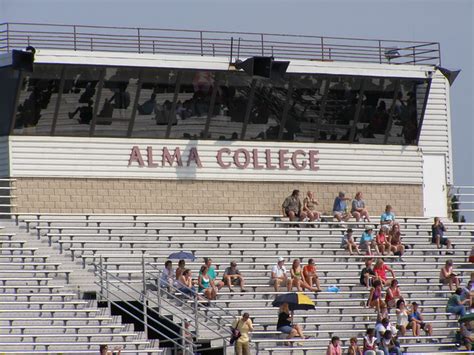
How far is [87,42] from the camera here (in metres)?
39.2

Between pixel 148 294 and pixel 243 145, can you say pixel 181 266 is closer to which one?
pixel 148 294

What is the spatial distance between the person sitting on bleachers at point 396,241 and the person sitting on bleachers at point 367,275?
2.38m

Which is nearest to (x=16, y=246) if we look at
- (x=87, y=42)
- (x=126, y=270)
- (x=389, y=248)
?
(x=126, y=270)

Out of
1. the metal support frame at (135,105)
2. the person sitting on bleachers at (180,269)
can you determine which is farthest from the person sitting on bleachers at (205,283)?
the metal support frame at (135,105)

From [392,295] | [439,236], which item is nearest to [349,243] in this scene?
[439,236]

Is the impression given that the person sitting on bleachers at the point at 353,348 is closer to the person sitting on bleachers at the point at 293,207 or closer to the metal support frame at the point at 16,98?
the person sitting on bleachers at the point at 293,207

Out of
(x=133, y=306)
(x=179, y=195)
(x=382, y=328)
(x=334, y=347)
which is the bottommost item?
(x=334, y=347)

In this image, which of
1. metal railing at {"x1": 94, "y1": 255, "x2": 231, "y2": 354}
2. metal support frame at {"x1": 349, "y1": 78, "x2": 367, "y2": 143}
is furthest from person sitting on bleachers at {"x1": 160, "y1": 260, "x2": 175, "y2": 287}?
metal support frame at {"x1": 349, "y1": 78, "x2": 367, "y2": 143}

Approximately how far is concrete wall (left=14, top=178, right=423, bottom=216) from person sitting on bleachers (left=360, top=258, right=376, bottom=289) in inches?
181

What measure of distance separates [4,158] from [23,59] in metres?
2.55

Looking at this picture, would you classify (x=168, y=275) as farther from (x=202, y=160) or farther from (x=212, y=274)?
(x=202, y=160)

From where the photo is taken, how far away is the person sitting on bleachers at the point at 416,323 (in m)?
34.8

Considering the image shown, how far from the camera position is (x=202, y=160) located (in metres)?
40.2

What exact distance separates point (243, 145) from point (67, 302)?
9.22m
